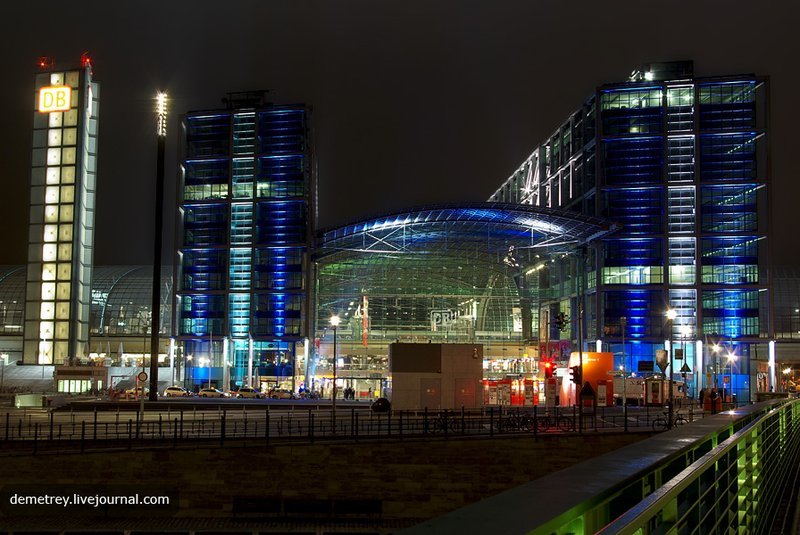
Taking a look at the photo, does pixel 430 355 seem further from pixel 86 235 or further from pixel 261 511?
pixel 86 235

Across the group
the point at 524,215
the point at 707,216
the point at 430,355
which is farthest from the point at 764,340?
the point at 430,355

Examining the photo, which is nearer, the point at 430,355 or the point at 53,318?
the point at 430,355

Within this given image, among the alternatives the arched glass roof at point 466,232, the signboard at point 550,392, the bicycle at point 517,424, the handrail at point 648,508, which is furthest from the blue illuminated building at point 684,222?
the handrail at point 648,508

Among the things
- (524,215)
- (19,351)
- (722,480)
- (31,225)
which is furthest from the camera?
(19,351)

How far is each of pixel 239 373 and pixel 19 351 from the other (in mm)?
46127

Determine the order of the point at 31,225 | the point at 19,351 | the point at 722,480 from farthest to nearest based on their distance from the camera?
the point at 19,351 → the point at 31,225 → the point at 722,480

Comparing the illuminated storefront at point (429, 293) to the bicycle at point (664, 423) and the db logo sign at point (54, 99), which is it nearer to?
the db logo sign at point (54, 99)

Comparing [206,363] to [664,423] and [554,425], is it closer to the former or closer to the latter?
[554,425]

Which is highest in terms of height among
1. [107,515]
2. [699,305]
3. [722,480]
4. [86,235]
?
[86,235]

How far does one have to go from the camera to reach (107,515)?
31375mm

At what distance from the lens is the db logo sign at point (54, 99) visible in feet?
343

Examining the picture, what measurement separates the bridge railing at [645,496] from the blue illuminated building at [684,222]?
82849mm

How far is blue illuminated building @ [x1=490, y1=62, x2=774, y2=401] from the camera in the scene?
295ft

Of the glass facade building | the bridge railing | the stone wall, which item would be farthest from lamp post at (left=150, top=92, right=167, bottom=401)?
the bridge railing
